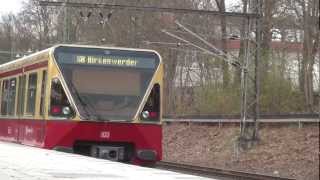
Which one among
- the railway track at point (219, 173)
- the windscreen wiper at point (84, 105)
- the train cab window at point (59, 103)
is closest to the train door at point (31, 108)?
the train cab window at point (59, 103)

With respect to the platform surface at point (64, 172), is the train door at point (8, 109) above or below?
above

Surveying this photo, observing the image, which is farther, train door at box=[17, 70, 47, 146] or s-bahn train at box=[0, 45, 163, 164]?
train door at box=[17, 70, 47, 146]

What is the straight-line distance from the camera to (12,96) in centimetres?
2019

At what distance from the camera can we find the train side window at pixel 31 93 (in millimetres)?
17734

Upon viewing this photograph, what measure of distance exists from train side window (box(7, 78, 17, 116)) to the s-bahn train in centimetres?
285

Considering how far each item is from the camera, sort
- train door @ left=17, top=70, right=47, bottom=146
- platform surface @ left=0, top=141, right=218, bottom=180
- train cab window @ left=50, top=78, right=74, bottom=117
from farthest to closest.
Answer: train door @ left=17, top=70, right=47, bottom=146 → train cab window @ left=50, top=78, right=74, bottom=117 → platform surface @ left=0, top=141, right=218, bottom=180

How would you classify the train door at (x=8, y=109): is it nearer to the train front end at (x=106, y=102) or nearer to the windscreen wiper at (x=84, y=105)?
the train front end at (x=106, y=102)

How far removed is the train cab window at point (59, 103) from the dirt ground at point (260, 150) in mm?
8831

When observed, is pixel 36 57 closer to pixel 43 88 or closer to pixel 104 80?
pixel 43 88

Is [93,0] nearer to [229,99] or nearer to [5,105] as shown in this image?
[229,99]

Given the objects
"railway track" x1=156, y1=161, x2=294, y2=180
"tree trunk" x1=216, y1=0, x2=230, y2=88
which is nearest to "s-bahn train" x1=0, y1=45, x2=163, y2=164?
"railway track" x1=156, y1=161, x2=294, y2=180

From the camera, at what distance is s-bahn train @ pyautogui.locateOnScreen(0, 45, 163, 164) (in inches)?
640

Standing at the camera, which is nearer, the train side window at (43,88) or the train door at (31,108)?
the train side window at (43,88)

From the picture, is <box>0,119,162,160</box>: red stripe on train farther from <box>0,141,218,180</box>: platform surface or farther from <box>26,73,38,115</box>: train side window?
<box>0,141,218,180</box>: platform surface
